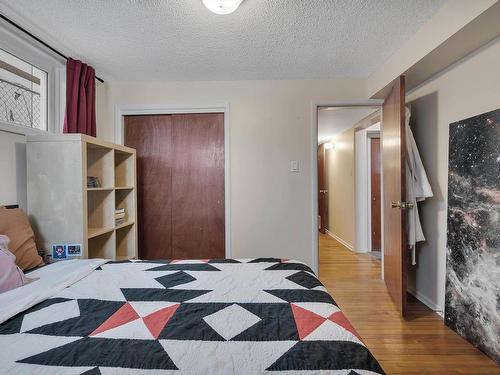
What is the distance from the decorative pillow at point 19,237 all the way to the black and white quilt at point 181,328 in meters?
0.21

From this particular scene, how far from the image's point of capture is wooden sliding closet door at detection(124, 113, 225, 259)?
310 cm

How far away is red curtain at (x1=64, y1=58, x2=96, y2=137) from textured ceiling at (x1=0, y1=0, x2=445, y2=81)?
0.13m

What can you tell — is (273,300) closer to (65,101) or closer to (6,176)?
(6,176)

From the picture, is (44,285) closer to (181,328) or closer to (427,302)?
(181,328)

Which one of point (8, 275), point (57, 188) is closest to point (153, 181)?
point (57, 188)

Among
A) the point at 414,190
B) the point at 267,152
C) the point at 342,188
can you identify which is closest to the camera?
the point at 414,190

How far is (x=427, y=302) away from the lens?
250cm

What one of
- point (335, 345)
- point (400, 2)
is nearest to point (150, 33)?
point (400, 2)

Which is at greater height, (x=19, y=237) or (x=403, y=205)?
(x=403, y=205)

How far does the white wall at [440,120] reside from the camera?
1.85 m

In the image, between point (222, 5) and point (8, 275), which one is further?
point (222, 5)

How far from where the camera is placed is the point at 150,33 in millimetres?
2070

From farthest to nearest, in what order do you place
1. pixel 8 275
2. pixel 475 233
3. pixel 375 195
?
pixel 375 195, pixel 475 233, pixel 8 275

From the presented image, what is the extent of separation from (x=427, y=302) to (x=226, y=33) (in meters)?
2.86
